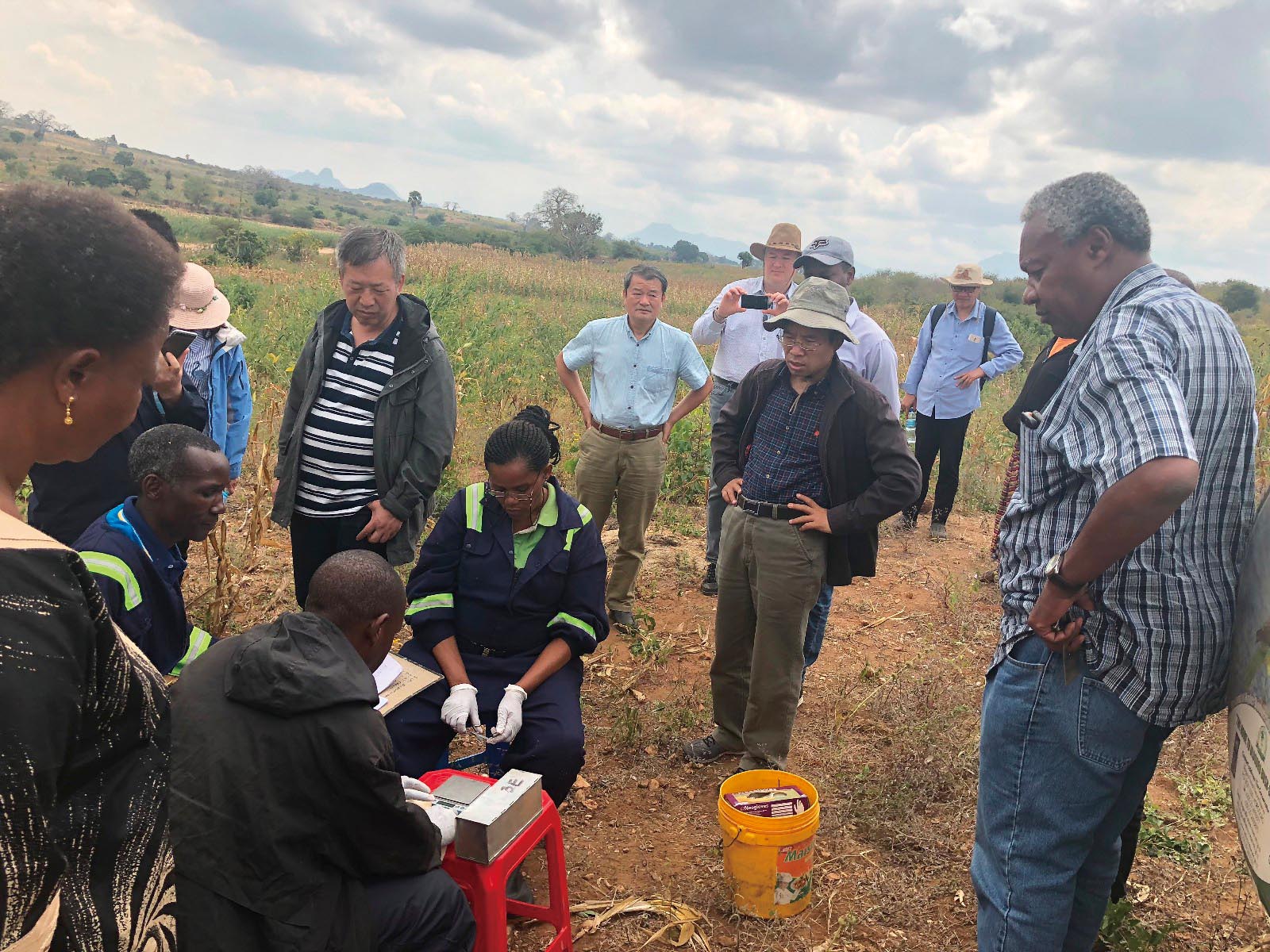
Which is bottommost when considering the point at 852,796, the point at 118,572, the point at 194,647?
the point at 852,796

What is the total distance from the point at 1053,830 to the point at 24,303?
7.17 feet

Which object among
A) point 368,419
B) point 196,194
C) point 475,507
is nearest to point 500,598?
point 475,507

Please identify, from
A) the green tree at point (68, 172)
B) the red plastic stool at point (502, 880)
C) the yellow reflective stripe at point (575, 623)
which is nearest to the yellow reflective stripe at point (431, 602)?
the yellow reflective stripe at point (575, 623)

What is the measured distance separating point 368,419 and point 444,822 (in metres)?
1.83

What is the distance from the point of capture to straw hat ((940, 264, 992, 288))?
20.5 ft

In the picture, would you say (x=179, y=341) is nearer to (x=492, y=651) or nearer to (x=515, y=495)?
(x=515, y=495)

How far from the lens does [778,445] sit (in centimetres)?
339

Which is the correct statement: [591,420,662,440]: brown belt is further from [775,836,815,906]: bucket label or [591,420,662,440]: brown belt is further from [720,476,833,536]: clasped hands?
[775,836,815,906]: bucket label

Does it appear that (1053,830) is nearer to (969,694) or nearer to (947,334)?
(969,694)

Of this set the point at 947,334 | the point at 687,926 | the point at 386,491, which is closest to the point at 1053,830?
the point at 687,926

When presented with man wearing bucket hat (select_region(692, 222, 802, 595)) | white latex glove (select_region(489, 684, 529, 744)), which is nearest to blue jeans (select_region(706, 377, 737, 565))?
man wearing bucket hat (select_region(692, 222, 802, 595))

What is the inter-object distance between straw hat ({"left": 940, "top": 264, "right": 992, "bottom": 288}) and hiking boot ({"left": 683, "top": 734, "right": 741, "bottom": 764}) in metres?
4.01

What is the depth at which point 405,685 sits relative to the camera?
115 inches

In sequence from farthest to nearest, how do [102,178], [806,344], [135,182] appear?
Result: [135,182] < [102,178] < [806,344]
